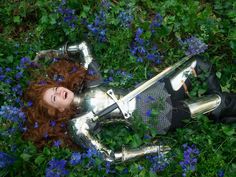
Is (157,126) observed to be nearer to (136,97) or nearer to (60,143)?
(136,97)

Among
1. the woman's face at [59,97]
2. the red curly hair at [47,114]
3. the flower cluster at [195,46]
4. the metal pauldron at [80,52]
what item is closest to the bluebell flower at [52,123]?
the red curly hair at [47,114]

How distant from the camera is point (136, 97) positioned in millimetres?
3916

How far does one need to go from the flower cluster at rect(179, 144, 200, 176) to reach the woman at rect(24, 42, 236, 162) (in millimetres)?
250

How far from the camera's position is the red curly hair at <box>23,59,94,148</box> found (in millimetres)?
3892

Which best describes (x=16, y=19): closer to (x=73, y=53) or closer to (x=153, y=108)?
(x=73, y=53)

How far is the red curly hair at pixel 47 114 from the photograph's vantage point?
3892mm

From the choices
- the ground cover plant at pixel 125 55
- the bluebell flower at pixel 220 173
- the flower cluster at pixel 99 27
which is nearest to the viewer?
the bluebell flower at pixel 220 173

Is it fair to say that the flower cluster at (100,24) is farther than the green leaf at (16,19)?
No

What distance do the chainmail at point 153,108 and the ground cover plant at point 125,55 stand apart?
11cm

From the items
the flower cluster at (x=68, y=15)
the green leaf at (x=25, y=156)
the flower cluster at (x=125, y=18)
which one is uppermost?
the flower cluster at (x=68, y=15)

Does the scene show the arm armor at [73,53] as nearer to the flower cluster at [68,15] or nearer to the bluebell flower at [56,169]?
the flower cluster at [68,15]

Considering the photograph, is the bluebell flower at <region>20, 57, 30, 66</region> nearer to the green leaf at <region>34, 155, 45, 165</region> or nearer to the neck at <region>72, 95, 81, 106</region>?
the neck at <region>72, 95, 81, 106</region>

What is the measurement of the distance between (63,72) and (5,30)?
982mm

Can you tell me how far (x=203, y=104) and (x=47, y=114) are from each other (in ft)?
4.59
